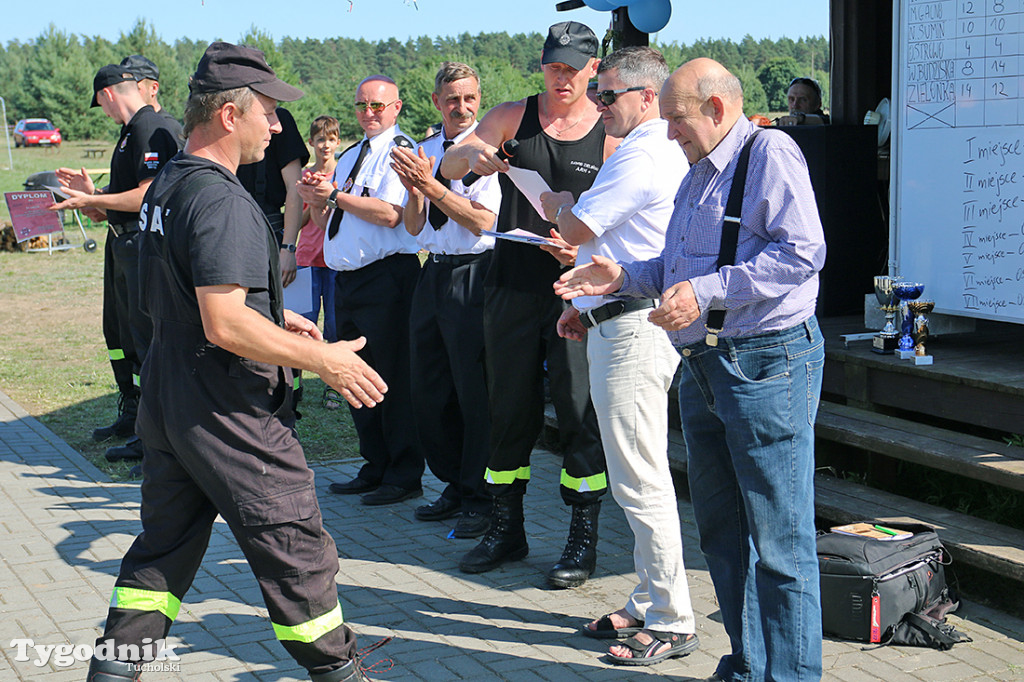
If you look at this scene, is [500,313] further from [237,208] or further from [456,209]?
[237,208]

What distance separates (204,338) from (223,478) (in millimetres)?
439

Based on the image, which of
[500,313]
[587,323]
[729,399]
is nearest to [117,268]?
[500,313]

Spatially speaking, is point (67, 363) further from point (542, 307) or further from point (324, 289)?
point (542, 307)

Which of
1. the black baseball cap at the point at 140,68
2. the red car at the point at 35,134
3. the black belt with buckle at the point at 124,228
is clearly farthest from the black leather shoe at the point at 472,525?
the red car at the point at 35,134

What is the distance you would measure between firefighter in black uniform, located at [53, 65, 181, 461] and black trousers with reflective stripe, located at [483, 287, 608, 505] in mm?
2815

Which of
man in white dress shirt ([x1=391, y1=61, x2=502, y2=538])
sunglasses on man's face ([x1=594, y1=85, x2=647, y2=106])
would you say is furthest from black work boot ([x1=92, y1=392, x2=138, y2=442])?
sunglasses on man's face ([x1=594, y1=85, x2=647, y2=106])

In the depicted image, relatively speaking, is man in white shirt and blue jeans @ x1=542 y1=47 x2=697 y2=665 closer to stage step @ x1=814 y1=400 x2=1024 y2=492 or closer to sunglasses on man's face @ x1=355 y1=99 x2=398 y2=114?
stage step @ x1=814 y1=400 x2=1024 y2=492

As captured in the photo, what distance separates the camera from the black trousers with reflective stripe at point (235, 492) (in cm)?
325

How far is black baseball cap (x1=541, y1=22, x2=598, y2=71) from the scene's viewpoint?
15.6ft

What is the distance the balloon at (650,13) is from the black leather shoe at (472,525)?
332 centimetres

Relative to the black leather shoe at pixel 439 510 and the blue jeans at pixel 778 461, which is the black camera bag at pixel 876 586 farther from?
the black leather shoe at pixel 439 510

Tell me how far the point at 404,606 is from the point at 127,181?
384cm

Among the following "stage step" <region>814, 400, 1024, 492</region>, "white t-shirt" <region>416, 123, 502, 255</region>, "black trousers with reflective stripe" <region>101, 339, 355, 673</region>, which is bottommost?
"stage step" <region>814, 400, 1024, 492</region>

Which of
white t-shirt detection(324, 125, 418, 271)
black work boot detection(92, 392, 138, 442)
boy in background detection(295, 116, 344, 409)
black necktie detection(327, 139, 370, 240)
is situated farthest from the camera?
boy in background detection(295, 116, 344, 409)
